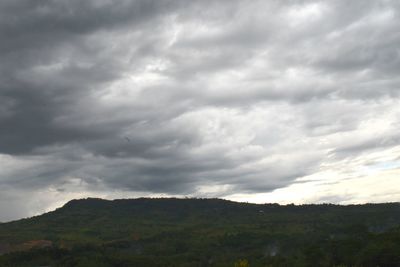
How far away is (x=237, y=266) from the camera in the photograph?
13638 cm

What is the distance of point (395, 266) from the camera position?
198750 mm

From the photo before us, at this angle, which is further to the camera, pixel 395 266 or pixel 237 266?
pixel 395 266

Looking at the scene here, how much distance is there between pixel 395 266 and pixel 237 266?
92.7 m
